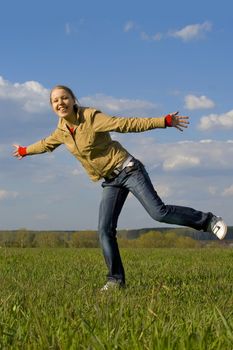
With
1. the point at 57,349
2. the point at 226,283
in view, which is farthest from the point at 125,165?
the point at 57,349

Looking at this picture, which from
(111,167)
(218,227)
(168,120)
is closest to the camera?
(168,120)

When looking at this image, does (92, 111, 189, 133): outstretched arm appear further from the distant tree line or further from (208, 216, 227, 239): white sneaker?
the distant tree line

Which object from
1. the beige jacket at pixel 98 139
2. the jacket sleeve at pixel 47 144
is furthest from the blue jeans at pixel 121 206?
the jacket sleeve at pixel 47 144

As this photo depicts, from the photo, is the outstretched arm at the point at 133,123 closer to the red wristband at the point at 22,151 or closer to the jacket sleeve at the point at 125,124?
the jacket sleeve at the point at 125,124

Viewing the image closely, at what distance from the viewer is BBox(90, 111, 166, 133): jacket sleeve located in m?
6.48

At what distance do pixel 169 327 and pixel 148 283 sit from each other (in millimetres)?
4429

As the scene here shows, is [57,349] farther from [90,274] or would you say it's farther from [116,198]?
[90,274]

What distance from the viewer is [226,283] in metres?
7.34

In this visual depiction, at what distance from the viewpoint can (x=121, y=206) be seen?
275 inches

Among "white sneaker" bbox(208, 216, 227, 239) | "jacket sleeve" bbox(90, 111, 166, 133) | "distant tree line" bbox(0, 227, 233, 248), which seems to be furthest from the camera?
"distant tree line" bbox(0, 227, 233, 248)

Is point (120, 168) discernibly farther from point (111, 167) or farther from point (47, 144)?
point (47, 144)

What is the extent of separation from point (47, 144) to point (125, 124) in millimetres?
1357

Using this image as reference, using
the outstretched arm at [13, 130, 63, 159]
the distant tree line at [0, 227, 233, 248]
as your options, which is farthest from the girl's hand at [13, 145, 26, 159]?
the distant tree line at [0, 227, 233, 248]

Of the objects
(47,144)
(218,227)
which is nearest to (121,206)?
Answer: (218,227)
